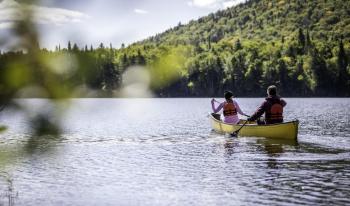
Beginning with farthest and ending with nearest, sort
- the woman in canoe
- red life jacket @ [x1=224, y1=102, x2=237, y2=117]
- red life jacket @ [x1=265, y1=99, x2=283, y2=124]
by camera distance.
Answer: red life jacket @ [x1=224, y1=102, x2=237, y2=117], the woman in canoe, red life jacket @ [x1=265, y1=99, x2=283, y2=124]

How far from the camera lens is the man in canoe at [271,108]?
24.8m

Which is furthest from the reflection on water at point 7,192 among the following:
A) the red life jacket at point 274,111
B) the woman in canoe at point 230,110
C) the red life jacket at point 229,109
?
the red life jacket at point 229,109

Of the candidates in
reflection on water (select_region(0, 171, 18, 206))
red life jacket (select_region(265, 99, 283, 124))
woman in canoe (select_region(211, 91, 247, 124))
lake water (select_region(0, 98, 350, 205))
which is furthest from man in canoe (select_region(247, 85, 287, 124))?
reflection on water (select_region(0, 171, 18, 206))

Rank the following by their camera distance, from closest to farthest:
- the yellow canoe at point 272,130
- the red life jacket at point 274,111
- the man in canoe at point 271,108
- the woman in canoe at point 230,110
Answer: the man in canoe at point 271,108 < the red life jacket at point 274,111 < the yellow canoe at point 272,130 < the woman in canoe at point 230,110

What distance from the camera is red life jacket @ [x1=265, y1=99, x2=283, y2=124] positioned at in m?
24.9

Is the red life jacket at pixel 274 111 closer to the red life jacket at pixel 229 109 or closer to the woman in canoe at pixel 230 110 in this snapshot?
the woman in canoe at pixel 230 110

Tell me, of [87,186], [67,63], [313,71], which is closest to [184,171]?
[87,186]

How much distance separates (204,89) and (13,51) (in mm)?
157093

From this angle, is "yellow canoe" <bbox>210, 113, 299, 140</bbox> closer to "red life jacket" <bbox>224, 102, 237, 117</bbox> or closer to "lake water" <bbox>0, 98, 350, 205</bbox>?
"red life jacket" <bbox>224, 102, 237, 117</bbox>

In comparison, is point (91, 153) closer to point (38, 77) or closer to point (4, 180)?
point (4, 180)

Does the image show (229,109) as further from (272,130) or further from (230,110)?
(272,130)

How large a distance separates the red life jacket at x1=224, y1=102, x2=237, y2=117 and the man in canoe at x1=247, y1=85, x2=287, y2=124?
392 centimetres

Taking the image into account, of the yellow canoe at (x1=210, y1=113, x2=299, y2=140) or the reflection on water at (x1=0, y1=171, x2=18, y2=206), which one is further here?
the yellow canoe at (x1=210, y1=113, x2=299, y2=140)

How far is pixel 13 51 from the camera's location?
8.10 feet
